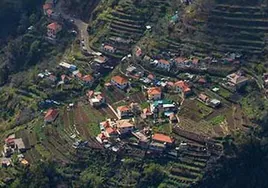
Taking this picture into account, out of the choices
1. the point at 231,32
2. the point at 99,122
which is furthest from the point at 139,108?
the point at 231,32

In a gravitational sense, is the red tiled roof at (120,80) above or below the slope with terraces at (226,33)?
below

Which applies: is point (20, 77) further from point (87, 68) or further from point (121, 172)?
point (121, 172)

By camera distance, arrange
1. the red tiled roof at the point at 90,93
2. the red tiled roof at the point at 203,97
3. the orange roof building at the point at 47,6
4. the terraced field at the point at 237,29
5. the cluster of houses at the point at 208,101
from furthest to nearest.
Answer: the orange roof building at the point at 47,6 → the terraced field at the point at 237,29 → the red tiled roof at the point at 90,93 → the red tiled roof at the point at 203,97 → the cluster of houses at the point at 208,101

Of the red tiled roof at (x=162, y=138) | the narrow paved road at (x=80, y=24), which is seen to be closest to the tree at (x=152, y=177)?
the red tiled roof at (x=162, y=138)

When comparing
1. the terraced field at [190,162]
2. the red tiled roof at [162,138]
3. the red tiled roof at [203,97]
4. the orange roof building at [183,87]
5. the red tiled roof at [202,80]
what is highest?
the red tiled roof at [202,80]

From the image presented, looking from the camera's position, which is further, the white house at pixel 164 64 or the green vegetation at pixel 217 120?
the white house at pixel 164 64

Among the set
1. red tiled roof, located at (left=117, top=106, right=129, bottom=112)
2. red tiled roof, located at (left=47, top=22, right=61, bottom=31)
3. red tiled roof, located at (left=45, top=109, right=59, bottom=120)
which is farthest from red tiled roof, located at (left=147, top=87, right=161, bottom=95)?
red tiled roof, located at (left=47, top=22, right=61, bottom=31)

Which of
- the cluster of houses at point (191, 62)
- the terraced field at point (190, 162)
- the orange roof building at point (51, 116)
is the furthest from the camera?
the cluster of houses at point (191, 62)

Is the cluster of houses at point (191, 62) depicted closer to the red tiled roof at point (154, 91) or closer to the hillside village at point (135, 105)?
the hillside village at point (135, 105)
